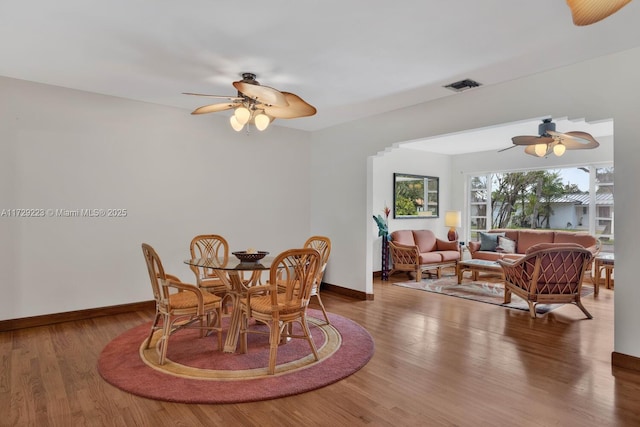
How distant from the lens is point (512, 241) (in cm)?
746

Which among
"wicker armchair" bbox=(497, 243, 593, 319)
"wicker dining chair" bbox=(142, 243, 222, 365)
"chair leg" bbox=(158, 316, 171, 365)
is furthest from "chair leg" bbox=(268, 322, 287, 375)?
"wicker armchair" bbox=(497, 243, 593, 319)

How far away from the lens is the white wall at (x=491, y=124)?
118 inches

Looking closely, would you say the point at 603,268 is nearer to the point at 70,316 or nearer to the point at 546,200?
the point at 546,200

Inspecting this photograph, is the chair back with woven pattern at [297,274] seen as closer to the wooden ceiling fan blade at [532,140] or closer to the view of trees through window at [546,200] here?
the wooden ceiling fan blade at [532,140]

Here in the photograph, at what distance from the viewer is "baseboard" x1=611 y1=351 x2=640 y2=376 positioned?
295cm

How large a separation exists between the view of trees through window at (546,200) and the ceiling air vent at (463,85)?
4368 mm

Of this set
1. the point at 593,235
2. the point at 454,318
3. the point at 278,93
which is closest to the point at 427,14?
the point at 278,93

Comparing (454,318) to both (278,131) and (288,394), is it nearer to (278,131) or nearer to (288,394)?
(288,394)

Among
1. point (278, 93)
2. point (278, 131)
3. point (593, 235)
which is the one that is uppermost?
point (278, 131)

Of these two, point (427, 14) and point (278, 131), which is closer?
point (427, 14)

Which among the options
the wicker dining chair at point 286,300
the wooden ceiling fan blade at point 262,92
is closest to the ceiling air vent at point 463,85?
the wooden ceiling fan blade at point 262,92

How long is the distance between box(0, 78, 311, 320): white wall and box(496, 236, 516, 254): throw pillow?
462 centimetres

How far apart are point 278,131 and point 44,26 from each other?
11.2 feet

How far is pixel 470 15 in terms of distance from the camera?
250 cm
